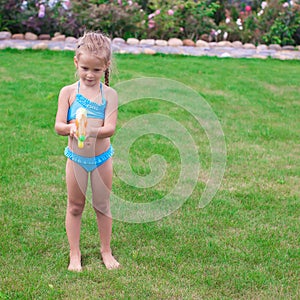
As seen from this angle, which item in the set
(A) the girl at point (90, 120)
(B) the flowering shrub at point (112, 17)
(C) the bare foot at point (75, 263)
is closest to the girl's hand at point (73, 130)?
(A) the girl at point (90, 120)

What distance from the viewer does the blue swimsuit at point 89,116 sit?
114 inches

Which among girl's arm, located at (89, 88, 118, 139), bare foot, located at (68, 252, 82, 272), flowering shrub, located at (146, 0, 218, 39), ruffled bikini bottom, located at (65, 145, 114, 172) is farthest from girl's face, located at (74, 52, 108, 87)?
flowering shrub, located at (146, 0, 218, 39)

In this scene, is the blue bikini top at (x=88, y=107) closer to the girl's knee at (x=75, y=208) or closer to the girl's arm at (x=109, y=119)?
the girl's arm at (x=109, y=119)

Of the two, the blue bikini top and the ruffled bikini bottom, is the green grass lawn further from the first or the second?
the blue bikini top

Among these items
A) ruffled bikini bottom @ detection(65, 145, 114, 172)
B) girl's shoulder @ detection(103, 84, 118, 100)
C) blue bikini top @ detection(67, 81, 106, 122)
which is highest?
girl's shoulder @ detection(103, 84, 118, 100)

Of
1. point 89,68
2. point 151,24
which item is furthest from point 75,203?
point 151,24

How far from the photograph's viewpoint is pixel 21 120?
5.67 m

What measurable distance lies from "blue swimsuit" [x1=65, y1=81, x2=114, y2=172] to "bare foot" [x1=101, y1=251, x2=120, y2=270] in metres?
0.54

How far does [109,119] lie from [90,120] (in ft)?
0.31

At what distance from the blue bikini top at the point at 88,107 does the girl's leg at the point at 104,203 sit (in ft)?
0.86

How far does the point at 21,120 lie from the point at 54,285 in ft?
9.79

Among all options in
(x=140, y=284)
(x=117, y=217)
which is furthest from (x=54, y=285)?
(x=117, y=217)

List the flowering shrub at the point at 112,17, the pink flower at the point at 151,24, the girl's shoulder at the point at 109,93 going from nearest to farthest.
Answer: the girl's shoulder at the point at 109,93, the flowering shrub at the point at 112,17, the pink flower at the point at 151,24

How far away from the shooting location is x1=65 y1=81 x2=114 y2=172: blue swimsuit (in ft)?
9.49
